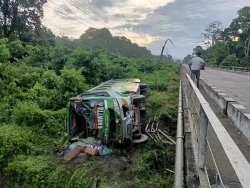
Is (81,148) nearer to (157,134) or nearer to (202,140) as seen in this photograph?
(157,134)

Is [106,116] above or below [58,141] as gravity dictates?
above

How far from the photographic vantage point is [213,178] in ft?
10.7

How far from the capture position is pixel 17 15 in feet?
105

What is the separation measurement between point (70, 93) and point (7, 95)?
264 cm

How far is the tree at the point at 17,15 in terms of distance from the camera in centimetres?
3128

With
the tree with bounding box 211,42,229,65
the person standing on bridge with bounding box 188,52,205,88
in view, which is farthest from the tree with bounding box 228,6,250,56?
the person standing on bridge with bounding box 188,52,205,88

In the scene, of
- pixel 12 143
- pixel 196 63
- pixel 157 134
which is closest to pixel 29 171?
pixel 12 143

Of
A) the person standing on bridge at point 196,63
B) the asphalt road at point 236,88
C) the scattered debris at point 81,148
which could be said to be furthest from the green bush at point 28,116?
the person standing on bridge at point 196,63

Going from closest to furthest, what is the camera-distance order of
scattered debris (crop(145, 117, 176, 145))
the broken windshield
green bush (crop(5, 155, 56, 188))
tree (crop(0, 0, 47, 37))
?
green bush (crop(5, 155, 56, 188)) < the broken windshield < scattered debris (crop(145, 117, 176, 145)) < tree (crop(0, 0, 47, 37))

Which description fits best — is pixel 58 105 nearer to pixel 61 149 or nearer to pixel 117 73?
pixel 61 149

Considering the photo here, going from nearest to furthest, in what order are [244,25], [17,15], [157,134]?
[157,134]
[17,15]
[244,25]

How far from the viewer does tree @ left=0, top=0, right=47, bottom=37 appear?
103 ft

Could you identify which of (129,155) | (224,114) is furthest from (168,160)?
(224,114)

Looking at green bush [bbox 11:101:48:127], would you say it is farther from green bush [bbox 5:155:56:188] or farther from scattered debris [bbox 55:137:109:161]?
green bush [bbox 5:155:56:188]
